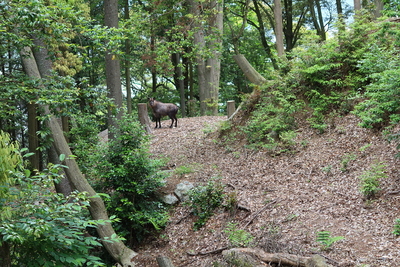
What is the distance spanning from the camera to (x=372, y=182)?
270 inches

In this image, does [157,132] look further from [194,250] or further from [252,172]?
[194,250]

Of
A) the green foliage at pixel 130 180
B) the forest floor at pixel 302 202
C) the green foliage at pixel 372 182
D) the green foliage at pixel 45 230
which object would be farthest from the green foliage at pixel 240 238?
the green foliage at pixel 45 230

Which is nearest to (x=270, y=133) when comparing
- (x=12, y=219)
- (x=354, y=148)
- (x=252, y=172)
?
(x=252, y=172)

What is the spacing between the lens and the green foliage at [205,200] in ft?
28.4

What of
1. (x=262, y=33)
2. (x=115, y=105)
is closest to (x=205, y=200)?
(x=115, y=105)

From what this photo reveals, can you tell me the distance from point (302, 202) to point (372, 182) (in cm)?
138

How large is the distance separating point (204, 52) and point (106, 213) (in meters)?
5.92

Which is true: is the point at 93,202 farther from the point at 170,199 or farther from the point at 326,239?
the point at 326,239

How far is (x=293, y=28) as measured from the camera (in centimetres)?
2661

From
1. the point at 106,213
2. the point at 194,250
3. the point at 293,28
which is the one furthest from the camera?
the point at 293,28

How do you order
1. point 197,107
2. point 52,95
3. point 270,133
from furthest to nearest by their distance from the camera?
point 197,107 < point 270,133 < point 52,95

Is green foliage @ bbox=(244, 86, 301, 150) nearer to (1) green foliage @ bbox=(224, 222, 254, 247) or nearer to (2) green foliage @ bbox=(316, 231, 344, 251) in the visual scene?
(1) green foliage @ bbox=(224, 222, 254, 247)

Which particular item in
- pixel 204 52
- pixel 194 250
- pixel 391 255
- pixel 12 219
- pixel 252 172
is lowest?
pixel 194 250

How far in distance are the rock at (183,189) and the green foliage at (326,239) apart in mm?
4233
